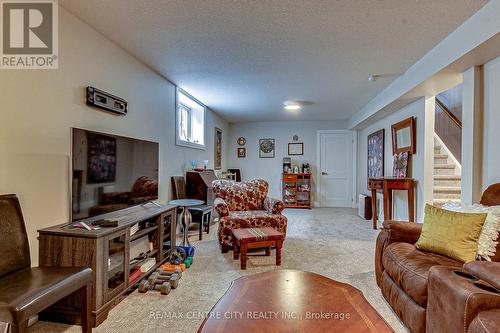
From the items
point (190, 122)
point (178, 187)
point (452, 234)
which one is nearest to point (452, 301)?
point (452, 234)

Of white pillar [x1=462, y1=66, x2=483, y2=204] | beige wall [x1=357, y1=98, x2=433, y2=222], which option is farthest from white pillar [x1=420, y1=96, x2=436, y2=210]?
white pillar [x1=462, y1=66, x2=483, y2=204]

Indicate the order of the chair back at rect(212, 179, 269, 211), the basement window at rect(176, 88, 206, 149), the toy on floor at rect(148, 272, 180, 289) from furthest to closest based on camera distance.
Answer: the basement window at rect(176, 88, 206, 149), the chair back at rect(212, 179, 269, 211), the toy on floor at rect(148, 272, 180, 289)

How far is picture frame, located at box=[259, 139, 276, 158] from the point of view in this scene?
6977 mm

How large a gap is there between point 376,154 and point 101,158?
16.3ft

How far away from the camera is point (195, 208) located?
3.77m

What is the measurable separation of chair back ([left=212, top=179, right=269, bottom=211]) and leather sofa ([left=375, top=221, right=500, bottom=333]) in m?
1.89

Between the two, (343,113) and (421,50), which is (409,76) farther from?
(343,113)

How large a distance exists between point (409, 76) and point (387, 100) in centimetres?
79

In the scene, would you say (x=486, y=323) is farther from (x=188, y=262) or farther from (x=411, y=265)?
(x=188, y=262)

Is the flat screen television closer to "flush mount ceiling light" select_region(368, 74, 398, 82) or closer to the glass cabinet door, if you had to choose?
the glass cabinet door

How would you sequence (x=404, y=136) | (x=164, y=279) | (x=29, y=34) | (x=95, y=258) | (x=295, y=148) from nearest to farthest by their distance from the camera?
(x=95, y=258) < (x=29, y=34) < (x=164, y=279) < (x=404, y=136) < (x=295, y=148)

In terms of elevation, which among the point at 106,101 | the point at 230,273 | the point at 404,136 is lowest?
the point at 230,273

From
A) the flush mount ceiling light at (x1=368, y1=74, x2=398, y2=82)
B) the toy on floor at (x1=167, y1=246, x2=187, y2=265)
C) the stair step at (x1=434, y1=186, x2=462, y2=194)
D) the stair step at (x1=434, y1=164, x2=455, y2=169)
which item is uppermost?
the flush mount ceiling light at (x1=368, y1=74, x2=398, y2=82)

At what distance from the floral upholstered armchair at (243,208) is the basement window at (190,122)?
117 centimetres
